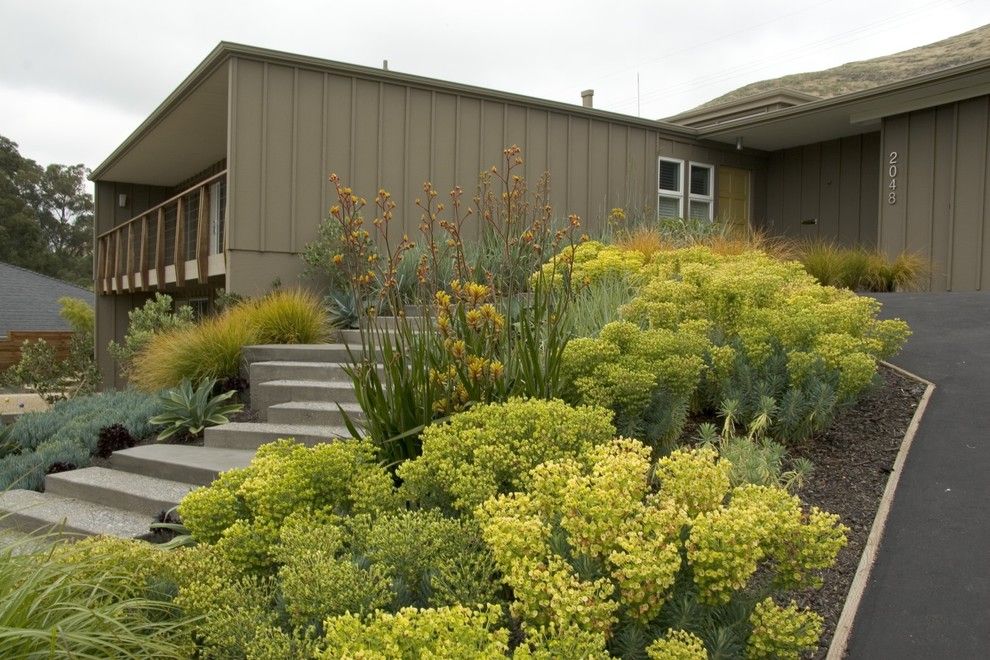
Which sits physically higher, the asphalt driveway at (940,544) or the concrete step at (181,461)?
the asphalt driveway at (940,544)

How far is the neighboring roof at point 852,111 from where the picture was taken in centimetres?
972

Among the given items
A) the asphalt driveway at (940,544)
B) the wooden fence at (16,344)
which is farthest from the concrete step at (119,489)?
the wooden fence at (16,344)

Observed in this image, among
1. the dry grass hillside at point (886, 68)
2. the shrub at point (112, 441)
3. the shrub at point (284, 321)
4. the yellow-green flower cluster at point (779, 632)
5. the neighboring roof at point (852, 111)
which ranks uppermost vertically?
the dry grass hillside at point (886, 68)

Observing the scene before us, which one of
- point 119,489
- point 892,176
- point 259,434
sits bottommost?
point 119,489

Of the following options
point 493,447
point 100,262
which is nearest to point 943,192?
point 493,447

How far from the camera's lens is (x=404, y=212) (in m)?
9.95

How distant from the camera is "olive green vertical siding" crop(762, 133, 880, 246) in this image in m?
12.4

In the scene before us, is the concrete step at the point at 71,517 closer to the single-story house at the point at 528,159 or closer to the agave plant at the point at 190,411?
the agave plant at the point at 190,411

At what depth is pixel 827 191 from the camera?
13031 mm

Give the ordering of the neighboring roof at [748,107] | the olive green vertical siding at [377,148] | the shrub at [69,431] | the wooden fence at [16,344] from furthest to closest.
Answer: the wooden fence at [16,344], the neighboring roof at [748,107], the olive green vertical siding at [377,148], the shrub at [69,431]

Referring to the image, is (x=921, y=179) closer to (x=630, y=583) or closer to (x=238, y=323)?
(x=238, y=323)

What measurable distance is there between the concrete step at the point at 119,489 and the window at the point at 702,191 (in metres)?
9.95

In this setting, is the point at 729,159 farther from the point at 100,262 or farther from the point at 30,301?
the point at 30,301

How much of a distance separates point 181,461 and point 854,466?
4.05 m
